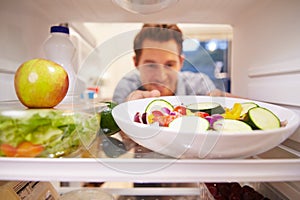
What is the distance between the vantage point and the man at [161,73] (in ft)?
2.70

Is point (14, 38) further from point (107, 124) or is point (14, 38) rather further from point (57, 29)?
point (107, 124)

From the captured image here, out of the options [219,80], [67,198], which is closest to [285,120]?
[219,80]

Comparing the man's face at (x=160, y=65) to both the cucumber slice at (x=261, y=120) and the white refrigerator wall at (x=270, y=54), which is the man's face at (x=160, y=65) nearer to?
the white refrigerator wall at (x=270, y=54)

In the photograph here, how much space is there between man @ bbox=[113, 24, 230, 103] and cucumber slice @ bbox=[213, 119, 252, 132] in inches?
11.8

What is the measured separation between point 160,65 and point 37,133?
1.79 ft

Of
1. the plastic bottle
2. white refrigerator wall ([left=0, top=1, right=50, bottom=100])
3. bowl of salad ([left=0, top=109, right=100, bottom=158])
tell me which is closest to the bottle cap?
the plastic bottle

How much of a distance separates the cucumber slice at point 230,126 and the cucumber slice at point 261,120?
0.05ft

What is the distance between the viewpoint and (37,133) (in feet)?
1.40

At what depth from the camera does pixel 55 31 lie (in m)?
0.69

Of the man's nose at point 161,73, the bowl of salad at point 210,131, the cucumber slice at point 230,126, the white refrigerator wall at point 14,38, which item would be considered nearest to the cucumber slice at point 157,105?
the bowl of salad at point 210,131

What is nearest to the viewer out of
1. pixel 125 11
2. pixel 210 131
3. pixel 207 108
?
pixel 210 131

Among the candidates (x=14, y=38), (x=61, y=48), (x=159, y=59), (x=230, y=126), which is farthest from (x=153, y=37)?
(x=230, y=126)

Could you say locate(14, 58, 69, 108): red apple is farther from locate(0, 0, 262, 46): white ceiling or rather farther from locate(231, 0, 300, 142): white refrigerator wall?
locate(231, 0, 300, 142): white refrigerator wall

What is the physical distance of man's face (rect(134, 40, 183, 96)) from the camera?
2.80 feet
